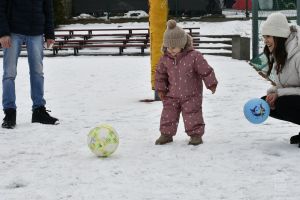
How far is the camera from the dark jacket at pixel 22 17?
5.86 metres

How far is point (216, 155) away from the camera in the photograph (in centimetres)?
462

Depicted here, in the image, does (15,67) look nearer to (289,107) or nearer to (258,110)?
(258,110)

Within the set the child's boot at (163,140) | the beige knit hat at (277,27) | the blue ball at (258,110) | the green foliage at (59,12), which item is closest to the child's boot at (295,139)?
the blue ball at (258,110)

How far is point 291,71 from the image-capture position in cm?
467

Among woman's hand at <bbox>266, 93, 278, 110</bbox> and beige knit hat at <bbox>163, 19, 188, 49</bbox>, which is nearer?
woman's hand at <bbox>266, 93, 278, 110</bbox>

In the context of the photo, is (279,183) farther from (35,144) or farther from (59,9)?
(59,9)

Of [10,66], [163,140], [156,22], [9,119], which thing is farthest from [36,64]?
[156,22]

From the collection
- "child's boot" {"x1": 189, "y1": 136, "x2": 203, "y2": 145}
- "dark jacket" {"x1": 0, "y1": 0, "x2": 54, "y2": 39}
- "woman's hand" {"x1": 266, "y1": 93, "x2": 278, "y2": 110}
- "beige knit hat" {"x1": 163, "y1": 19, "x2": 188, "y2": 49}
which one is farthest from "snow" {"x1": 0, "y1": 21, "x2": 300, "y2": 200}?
"dark jacket" {"x1": 0, "y1": 0, "x2": 54, "y2": 39}

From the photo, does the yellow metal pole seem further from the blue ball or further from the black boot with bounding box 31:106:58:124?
the blue ball

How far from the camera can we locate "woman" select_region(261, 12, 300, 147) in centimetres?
464

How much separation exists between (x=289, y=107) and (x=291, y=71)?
31 centimetres

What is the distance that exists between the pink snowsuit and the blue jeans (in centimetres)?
169

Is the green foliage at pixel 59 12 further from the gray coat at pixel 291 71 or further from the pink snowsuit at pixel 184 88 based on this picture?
the gray coat at pixel 291 71

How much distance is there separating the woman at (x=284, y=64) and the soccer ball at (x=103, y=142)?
142 cm
